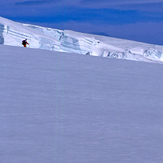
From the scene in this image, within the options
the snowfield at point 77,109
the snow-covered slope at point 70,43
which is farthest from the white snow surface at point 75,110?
the snow-covered slope at point 70,43

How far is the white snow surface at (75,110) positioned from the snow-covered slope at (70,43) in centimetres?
331

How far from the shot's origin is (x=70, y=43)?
855 cm

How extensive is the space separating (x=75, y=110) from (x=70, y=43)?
19.3 ft

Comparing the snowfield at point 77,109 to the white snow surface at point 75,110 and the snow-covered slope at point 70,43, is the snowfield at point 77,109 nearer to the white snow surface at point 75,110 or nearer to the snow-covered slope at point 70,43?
the white snow surface at point 75,110

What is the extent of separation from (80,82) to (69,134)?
4.49 ft

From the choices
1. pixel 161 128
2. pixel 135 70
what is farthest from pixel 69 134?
pixel 135 70

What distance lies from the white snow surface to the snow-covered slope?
3.31 metres

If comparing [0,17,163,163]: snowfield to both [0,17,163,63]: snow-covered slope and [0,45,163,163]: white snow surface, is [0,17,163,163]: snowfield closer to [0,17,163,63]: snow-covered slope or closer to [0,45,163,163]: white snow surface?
[0,45,163,163]: white snow surface

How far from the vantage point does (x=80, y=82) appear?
3.61m

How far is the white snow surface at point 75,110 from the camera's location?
6.72 ft

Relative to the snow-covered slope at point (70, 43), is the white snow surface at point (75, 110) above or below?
below

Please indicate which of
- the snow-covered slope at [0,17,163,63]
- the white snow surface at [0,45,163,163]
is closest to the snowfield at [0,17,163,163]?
the white snow surface at [0,45,163,163]

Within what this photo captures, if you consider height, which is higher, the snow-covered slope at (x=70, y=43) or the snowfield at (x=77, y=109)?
the snow-covered slope at (x=70, y=43)

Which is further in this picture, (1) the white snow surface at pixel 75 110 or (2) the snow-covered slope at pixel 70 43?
(2) the snow-covered slope at pixel 70 43
